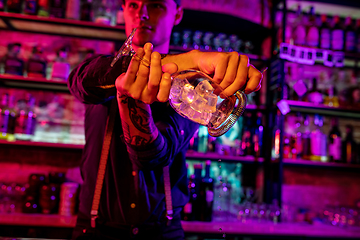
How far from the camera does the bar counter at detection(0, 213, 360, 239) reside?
5.46 feet

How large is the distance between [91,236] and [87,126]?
Answer: 44 centimetres

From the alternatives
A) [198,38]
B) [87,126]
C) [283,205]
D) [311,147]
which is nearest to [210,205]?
[283,205]

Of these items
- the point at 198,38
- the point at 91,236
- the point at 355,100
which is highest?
the point at 198,38

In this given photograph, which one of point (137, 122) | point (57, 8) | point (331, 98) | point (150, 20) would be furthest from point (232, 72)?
point (331, 98)

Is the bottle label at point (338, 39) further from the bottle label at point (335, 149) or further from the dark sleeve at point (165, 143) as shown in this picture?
the dark sleeve at point (165, 143)

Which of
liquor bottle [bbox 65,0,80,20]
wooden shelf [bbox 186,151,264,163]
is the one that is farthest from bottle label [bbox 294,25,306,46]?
liquor bottle [bbox 65,0,80,20]

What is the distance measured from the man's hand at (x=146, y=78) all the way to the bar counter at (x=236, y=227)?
1321 millimetres

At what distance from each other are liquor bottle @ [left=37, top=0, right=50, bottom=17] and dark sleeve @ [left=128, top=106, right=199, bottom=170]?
5.12ft

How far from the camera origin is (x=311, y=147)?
7.28 feet

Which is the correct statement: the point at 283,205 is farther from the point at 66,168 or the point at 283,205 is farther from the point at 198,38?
the point at 66,168

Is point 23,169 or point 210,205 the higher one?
point 23,169

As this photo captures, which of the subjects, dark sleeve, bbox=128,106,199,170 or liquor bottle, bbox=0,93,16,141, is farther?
liquor bottle, bbox=0,93,16,141

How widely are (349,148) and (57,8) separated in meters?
2.70

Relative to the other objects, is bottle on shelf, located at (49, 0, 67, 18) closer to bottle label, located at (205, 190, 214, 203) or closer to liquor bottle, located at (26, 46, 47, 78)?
liquor bottle, located at (26, 46, 47, 78)
